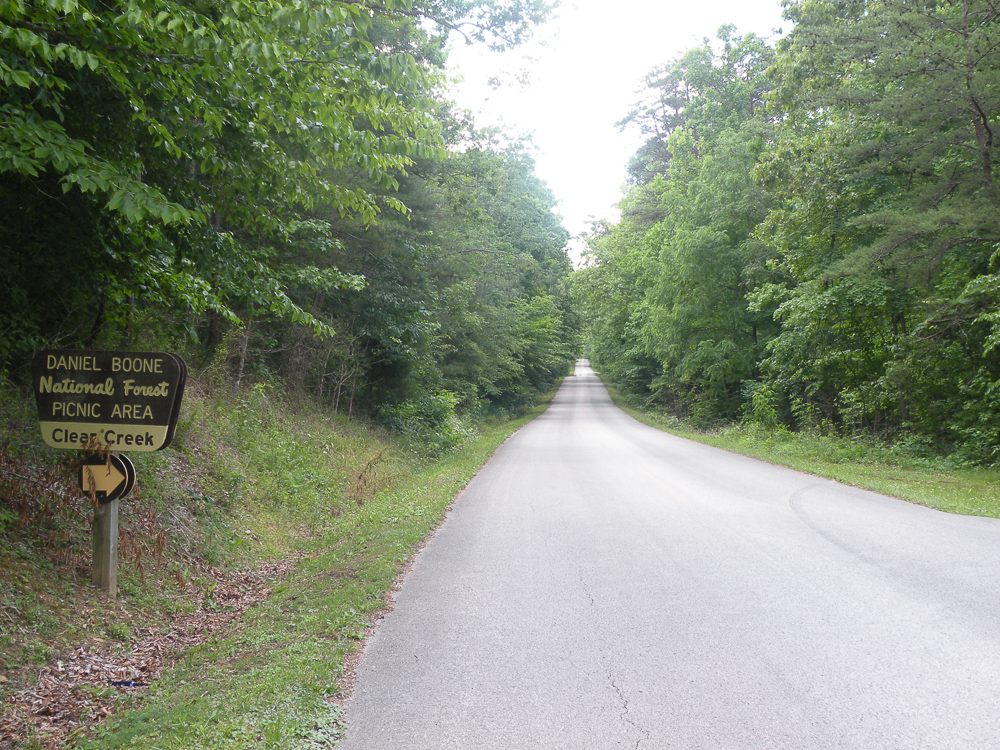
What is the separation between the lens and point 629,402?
52.3 m

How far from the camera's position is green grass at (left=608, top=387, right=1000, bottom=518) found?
11133 millimetres

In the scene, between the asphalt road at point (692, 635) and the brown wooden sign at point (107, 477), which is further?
the brown wooden sign at point (107, 477)

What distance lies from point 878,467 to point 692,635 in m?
13.5

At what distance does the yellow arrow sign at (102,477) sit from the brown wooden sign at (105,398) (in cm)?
17

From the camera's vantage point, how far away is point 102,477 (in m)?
4.98

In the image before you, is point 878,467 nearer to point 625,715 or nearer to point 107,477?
point 625,715

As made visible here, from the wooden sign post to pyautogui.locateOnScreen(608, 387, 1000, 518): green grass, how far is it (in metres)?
10.9

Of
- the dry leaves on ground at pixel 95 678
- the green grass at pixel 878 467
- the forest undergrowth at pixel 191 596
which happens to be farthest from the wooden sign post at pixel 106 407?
the green grass at pixel 878 467

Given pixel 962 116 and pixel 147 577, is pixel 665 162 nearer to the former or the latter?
pixel 962 116

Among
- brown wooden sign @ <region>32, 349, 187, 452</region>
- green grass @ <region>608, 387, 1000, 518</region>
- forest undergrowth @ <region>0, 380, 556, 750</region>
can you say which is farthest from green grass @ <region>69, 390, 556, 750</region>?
green grass @ <region>608, 387, 1000, 518</region>

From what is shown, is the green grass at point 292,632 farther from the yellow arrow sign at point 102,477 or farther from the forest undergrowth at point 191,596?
the yellow arrow sign at point 102,477

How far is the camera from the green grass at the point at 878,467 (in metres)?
11.1

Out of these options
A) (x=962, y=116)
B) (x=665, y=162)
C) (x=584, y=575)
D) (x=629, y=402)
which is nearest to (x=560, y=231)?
(x=665, y=162)

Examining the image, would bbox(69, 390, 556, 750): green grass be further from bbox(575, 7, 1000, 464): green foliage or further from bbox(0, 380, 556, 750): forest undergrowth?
bbox(575, 7, 1000, 464): green foliage
